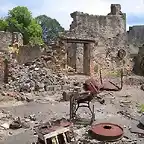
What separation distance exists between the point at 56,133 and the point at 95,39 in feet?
53.6

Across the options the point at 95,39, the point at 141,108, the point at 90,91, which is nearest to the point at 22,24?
the point at 95,39

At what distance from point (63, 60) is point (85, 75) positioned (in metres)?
1.93

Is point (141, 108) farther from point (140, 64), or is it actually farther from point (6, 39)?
point (6, 39)

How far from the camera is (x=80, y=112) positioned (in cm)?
1184

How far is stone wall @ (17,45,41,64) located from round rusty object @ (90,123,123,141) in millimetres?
12175

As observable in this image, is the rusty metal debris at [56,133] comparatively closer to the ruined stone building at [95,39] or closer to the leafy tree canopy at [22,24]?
the ruined stone building at [95,39]

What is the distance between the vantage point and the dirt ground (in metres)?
9.24

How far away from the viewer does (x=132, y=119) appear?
11.1 meters

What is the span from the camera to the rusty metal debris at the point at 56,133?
27.1ft

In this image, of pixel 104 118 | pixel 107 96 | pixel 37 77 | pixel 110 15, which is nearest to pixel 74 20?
pixel 110 15

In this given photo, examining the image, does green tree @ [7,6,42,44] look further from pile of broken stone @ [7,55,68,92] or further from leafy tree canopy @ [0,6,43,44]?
pile of broken stone @ [7,55,68,92]

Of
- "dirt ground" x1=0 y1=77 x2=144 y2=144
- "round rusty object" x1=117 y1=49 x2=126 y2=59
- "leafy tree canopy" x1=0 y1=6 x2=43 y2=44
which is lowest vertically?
"dirt ground" x1=0 y1=77 x2=144 y2=144

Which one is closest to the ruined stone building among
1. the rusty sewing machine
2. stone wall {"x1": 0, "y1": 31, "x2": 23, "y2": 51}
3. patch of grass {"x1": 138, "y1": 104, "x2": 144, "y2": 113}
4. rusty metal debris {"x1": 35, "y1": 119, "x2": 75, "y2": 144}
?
stone wall {"x1": 0, "y1": 31, "x2": 23, "y2": 51}

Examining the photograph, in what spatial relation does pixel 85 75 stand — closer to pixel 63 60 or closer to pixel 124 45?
pixel 63 60
